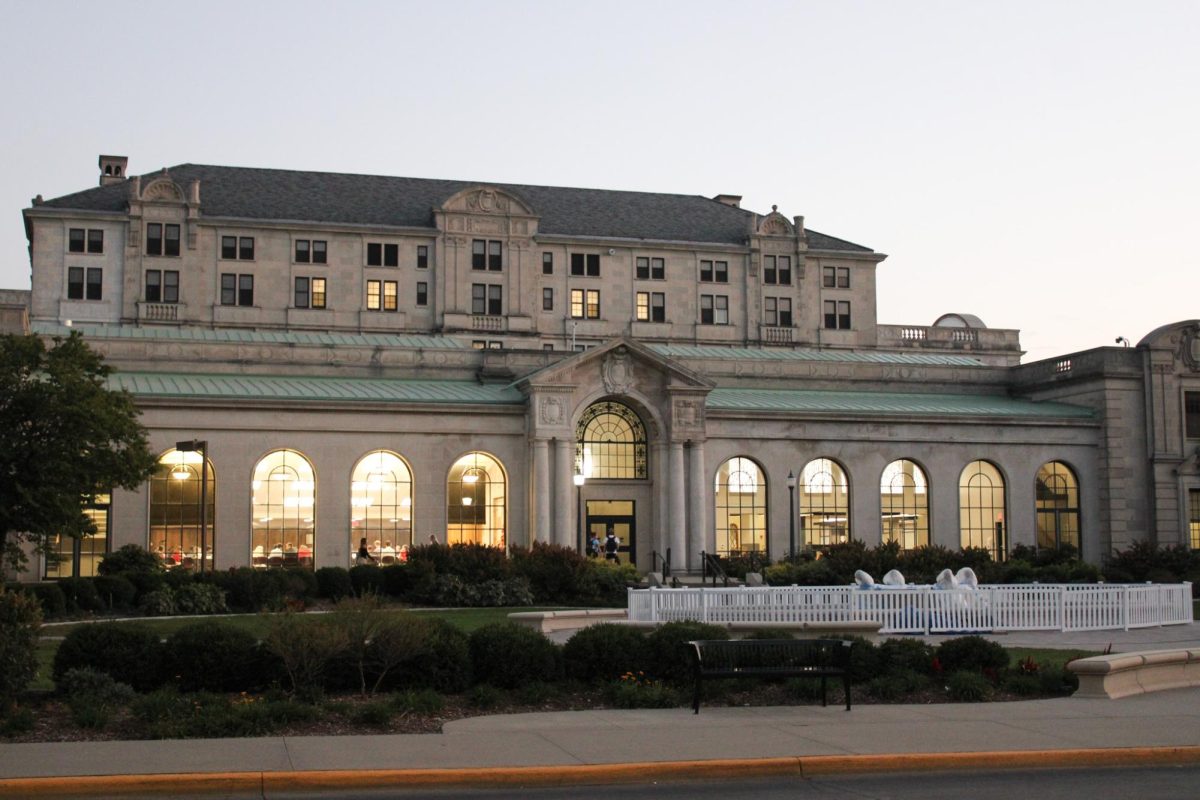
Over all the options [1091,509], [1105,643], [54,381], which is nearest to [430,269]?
[1091,509]

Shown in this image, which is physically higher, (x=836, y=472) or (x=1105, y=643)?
(x=836, y=472)

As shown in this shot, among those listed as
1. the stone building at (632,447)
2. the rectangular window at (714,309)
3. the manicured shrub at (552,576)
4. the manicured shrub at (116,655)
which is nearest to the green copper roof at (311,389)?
the stone building at (632,447)

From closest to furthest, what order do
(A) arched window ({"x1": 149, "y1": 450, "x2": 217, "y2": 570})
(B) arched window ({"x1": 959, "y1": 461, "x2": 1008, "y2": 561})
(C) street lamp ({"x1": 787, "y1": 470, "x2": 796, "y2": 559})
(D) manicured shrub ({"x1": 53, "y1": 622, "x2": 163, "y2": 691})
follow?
(D) manicured shrub ({"x1": 53, "y1": 622, "x2": 163, "y2": 691})
(A) arched window ({"x1": 149, "y1": 450, "x2": 217, "y2": 570})
(C) street lamp ({"x1": 787, "y1": 470, "x2": 796, "y2": 559})
(B) arched window ({"x1": 959, "y1": 461, "x2": 1008, "y2": 561})

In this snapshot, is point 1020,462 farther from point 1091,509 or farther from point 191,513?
point 191,513

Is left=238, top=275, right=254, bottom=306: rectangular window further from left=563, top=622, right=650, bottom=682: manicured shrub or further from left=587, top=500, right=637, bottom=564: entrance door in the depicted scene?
left=563, top=622, right=650, bottom=682: manicured shrub

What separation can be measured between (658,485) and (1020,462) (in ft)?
53.7

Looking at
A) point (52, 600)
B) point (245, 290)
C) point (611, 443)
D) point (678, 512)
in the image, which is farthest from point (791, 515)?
point (245, 290)

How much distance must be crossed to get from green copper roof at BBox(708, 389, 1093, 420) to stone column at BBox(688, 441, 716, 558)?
2074 mm

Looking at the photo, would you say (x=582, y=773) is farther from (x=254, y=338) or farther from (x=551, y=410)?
(x=254, y=338)

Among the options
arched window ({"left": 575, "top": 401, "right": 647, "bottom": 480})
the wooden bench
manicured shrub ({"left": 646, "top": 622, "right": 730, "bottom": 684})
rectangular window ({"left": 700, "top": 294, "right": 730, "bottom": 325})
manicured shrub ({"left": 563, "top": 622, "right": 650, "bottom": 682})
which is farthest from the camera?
rectangular window ({"left": 700, "top": 294, "right": 730, "bottom": 325})

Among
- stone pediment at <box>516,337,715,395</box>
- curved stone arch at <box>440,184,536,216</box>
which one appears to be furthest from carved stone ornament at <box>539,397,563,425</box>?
curved stone arch at <box>440,184,536,216</box>

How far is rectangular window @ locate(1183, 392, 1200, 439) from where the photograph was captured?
64.2 m

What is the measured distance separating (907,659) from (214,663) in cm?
1081

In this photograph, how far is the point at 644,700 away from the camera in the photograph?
70.6 feet
